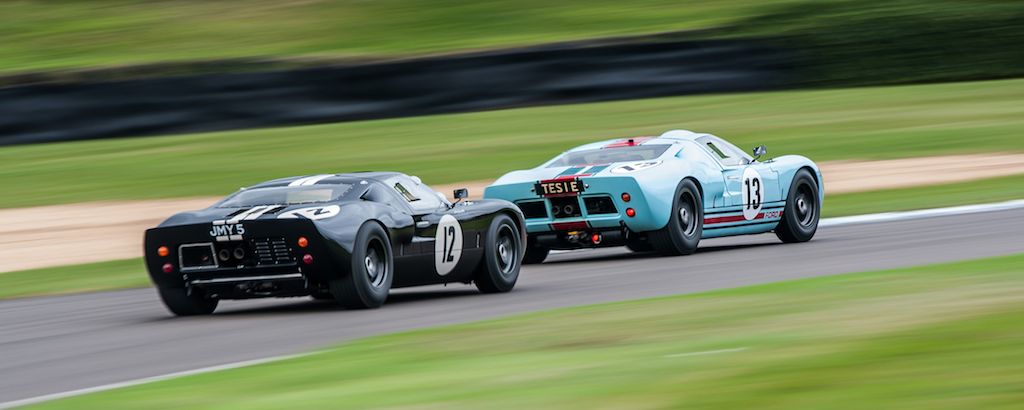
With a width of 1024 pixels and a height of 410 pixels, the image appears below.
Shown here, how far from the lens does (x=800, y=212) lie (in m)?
15.5

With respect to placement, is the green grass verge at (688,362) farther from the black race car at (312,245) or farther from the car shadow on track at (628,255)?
the car shadow on track at (628,255)

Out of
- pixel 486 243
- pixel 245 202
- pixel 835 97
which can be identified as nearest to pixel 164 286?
pixel 245 202

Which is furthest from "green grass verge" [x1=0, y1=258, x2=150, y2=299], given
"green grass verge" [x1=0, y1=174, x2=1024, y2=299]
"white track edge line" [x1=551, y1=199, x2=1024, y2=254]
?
"white track edge line" [x1=551, y1=199, x2=1024, y2=254]

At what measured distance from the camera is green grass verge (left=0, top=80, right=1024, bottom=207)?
2409cm

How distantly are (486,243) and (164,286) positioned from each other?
2.50 m

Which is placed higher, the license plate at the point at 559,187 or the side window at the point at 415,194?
the side window at the point at 415,194

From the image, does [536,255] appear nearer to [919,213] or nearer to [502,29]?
[919,213]

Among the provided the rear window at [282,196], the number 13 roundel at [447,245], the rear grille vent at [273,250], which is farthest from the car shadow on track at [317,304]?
the rear window at [282,196]

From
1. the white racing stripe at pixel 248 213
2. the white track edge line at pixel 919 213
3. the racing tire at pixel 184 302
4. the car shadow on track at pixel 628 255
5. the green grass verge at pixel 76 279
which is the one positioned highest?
the white racing stripe at pixel 248 213

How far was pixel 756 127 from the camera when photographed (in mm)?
26938

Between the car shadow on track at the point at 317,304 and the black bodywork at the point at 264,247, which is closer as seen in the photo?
the black bodywork at the point at 264,247

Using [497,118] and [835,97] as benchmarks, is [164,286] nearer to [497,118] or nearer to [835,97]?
[497,118]

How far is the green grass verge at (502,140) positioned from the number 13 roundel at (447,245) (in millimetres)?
11701

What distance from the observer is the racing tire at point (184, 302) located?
10.2 m
